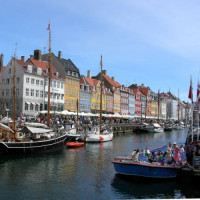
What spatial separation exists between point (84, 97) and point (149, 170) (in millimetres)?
66292

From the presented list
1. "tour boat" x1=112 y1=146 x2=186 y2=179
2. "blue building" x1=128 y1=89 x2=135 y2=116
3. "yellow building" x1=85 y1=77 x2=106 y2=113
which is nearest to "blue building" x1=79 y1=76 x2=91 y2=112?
"yellow building" x1=85 y1=77 x2=106 y2=113

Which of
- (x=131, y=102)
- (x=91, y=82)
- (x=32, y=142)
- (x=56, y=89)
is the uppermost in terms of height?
(x=91, y=82)

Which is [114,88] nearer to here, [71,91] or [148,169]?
[71,91]

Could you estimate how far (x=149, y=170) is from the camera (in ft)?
69.7

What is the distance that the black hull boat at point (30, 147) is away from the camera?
30891 millimetres

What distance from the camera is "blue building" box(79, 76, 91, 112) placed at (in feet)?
281

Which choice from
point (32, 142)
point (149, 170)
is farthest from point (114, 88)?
point (149, 170)

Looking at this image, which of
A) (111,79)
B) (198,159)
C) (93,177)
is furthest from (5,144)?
(111,79)

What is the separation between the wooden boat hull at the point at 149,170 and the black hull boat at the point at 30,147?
13564 millimetres

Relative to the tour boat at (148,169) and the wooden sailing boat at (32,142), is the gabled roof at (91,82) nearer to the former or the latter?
the wooden sailing boat at (32,142)

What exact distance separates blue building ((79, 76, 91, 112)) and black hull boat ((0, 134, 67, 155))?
4778 cm

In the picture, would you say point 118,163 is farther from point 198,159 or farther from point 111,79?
point 111,79

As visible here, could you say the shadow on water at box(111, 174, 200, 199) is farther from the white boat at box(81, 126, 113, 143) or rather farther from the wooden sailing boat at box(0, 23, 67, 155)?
the white boat at box(81, 126, 113, 143)

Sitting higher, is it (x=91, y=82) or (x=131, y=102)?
(x=91, y=82)
